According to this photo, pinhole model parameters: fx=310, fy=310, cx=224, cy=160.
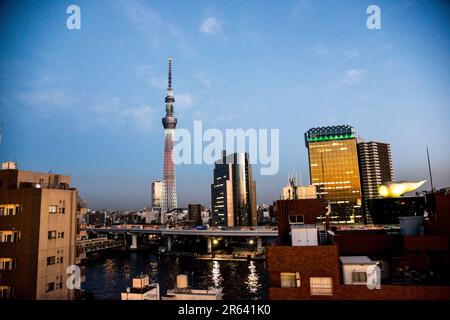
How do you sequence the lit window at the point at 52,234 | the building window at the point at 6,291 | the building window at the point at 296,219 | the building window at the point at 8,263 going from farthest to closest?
1. the building window at the point at 296,219
2. the lit window at the point at 52,234
3. the building window at the point at 8,263
4. the building window at the point at 6,291

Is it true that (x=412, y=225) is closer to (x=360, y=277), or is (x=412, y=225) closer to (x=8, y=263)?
(x=360, y=277)

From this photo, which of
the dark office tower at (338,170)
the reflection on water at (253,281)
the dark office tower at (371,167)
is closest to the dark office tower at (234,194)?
the dark office tower at (338,170)

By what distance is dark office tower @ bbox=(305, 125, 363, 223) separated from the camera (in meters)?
118

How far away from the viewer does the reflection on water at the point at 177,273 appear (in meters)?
33.9

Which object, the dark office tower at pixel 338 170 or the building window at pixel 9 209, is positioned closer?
the building window at pixel 9 209

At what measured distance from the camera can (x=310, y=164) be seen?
407ft

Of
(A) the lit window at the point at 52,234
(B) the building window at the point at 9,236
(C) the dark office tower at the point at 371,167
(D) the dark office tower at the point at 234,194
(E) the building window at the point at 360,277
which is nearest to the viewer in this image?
(E) the building window at the point at 360,277

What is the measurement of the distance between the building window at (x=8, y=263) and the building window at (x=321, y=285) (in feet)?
48.5

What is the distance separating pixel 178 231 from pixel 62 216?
191 feet

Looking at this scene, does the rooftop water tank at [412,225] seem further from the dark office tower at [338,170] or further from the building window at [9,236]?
the dark office tower at [338,170]

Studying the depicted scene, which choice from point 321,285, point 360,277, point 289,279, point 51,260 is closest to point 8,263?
point 51,260

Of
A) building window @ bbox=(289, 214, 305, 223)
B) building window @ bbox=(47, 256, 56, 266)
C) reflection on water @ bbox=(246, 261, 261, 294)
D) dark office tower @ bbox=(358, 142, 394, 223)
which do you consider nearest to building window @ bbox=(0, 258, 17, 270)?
building window @ bbox=(47, 256, 56, 266)

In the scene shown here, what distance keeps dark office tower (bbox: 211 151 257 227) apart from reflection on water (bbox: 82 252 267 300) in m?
71.1
